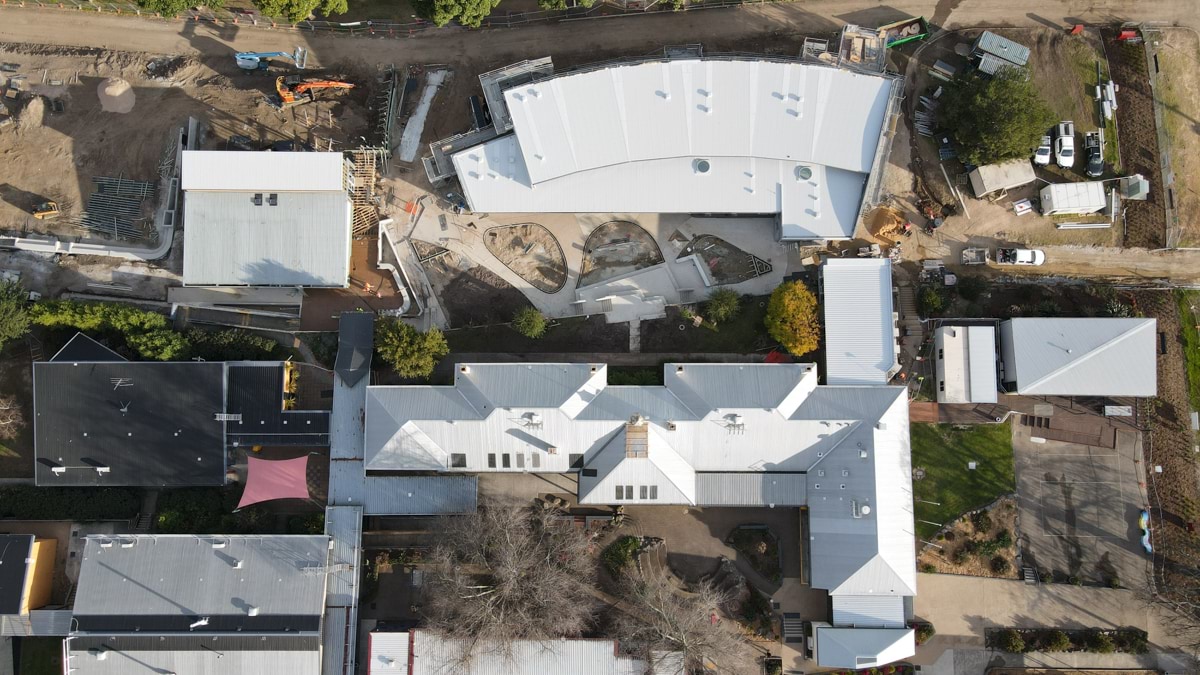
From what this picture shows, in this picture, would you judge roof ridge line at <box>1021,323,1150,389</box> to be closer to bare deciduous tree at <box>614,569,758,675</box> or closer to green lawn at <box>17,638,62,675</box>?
bare deciduous tree at <box>614,569,758,675</box>

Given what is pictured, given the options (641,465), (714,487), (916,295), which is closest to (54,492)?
(641,465)

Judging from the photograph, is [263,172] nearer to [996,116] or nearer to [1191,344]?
[996,116]

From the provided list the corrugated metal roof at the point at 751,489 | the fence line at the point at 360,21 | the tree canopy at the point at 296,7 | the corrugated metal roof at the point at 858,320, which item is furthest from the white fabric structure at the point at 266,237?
the corrugated metal roof at the point at 858,320

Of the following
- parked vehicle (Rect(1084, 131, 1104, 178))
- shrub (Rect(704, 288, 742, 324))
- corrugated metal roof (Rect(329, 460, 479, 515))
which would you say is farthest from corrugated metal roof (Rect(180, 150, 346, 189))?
parked vehicle (Rect(1084, 131, 1104, 178))

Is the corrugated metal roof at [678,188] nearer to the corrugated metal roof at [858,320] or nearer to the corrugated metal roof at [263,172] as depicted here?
the corrugated metal roof at [858,320]

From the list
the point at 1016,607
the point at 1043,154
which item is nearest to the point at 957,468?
the point at 1016,607
